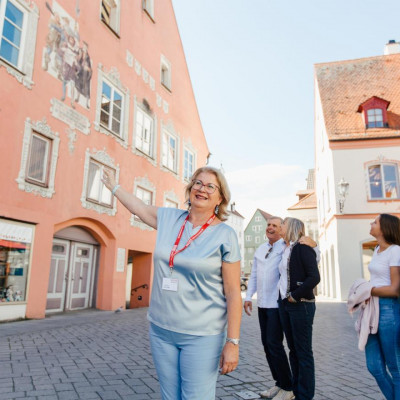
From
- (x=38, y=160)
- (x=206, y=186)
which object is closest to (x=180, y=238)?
Result: (x=206, y=186)

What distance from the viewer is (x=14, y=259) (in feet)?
32.9

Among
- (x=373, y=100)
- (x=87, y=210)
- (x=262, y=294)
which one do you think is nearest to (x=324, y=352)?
(x=262, y=294)

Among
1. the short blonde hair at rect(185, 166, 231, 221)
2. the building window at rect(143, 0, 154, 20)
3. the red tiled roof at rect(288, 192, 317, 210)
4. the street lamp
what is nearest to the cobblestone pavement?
the short blonde hair at rect(185, 166, 231, 221)

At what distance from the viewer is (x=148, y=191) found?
1738 centimetres

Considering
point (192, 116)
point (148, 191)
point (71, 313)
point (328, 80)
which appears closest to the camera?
point (71, 313)

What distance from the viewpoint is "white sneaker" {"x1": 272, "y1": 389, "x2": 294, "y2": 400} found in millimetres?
3858

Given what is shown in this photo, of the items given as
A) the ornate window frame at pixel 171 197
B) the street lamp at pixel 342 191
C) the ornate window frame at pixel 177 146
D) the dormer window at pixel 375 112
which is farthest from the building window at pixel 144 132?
the dormer window at pixel 375 112

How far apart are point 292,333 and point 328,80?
24.2 meters

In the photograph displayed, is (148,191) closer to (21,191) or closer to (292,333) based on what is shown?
(21,191)

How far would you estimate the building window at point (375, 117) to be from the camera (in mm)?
20594

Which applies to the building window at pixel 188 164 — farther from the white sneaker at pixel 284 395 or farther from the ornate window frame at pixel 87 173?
the white sneaker at pixel 284 395

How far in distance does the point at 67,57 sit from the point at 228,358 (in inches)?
495

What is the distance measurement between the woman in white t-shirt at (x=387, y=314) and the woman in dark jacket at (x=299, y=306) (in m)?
0.56

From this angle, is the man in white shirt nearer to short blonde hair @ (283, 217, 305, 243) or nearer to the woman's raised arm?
short blonde hair @ (283, 217, 305, 243)
